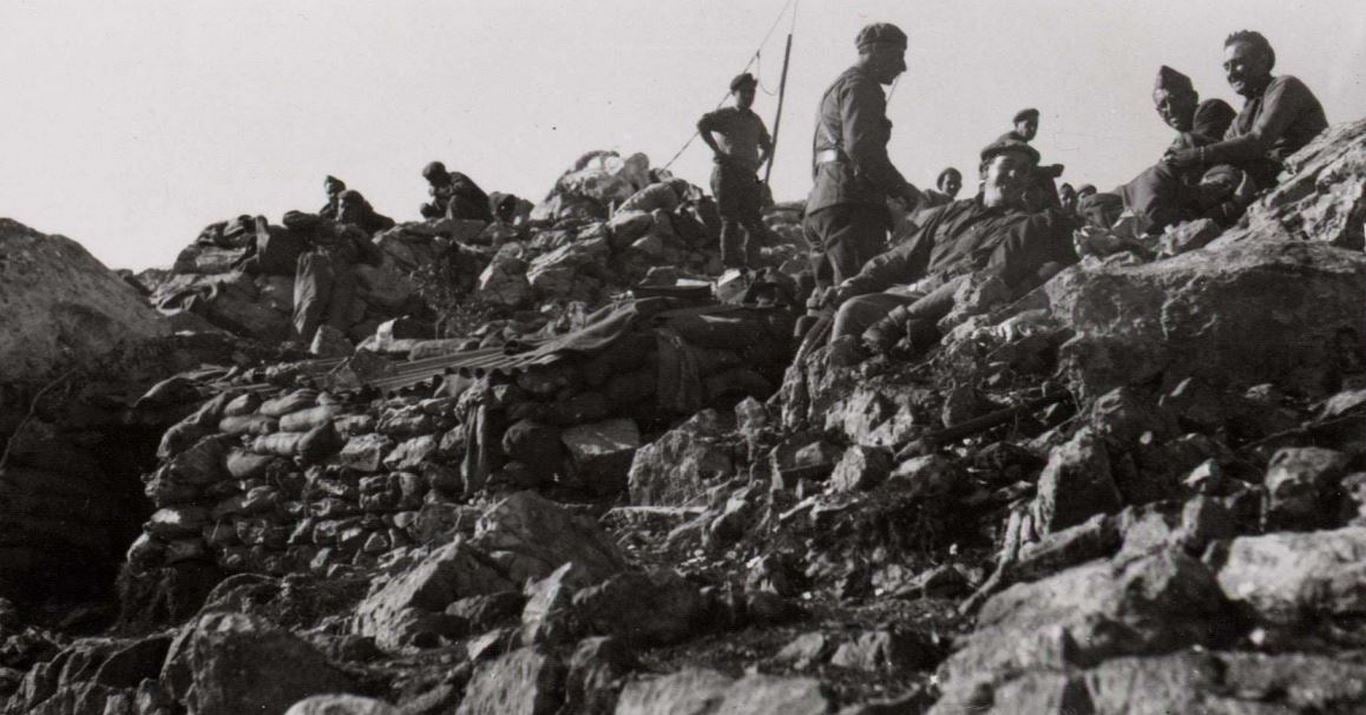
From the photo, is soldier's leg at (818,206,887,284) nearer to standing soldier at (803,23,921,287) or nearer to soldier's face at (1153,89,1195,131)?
standing soldier at (803,23,921,287)

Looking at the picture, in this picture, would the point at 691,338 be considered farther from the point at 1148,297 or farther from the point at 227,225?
the point at 227,225

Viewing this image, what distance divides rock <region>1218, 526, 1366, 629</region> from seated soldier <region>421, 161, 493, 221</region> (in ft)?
43.4

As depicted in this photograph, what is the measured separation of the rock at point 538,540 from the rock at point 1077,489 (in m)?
1.53

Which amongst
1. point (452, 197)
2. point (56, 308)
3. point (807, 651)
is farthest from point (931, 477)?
point (452, 197)

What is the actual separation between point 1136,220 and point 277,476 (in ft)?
17.0

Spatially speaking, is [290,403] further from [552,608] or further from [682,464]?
[552,608]

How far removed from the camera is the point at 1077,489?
3.39m

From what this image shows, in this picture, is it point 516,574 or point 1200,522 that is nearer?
point 1200,522

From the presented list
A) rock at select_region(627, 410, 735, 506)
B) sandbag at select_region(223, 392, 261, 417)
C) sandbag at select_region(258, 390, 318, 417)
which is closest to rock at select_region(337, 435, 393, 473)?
sandbag at select_region(258, 390, 318, 417)

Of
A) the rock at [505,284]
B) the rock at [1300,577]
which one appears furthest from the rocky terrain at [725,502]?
the rock at [505,284]

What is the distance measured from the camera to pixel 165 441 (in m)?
7.71

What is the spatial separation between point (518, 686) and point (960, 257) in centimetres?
364

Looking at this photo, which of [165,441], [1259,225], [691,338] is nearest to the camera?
[1259,225]

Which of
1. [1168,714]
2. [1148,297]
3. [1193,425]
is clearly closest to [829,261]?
[1148,297]
